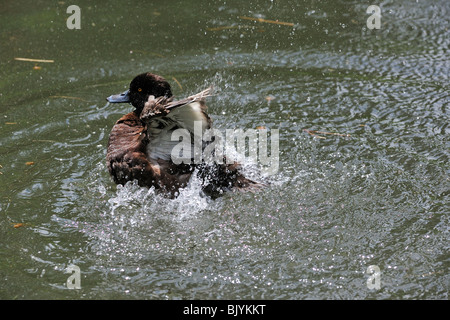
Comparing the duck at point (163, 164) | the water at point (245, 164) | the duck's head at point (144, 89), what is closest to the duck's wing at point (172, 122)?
the duck at point (163, 164)

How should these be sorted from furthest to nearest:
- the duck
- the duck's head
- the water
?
the duck's head, the duck, the water

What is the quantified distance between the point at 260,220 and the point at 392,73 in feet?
9.54

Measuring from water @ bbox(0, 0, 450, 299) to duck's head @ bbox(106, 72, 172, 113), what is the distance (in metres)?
0.59

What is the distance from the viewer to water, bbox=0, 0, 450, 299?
378cm

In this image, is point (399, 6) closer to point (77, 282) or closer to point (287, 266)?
point (287, 266)

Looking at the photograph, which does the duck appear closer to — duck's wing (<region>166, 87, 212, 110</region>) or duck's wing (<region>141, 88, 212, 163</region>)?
duck's wing (<region>141, 88, 212, 163</region>)

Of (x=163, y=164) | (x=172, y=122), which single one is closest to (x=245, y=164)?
(x=163, y=164)

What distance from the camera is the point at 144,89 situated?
199 inches

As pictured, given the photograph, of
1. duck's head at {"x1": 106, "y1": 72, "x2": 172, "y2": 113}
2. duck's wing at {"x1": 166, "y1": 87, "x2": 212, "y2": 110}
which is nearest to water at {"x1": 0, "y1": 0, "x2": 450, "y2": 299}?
duck's head at {"x1": 106, "y1": 72, "x2": 172, "y2": 113}

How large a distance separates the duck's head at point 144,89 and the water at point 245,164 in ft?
1.92

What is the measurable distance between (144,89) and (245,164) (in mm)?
1119

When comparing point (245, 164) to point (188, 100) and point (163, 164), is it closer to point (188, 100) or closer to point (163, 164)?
point (163, 164)

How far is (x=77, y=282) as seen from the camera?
3719mm

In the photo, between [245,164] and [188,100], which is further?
[245,164]
